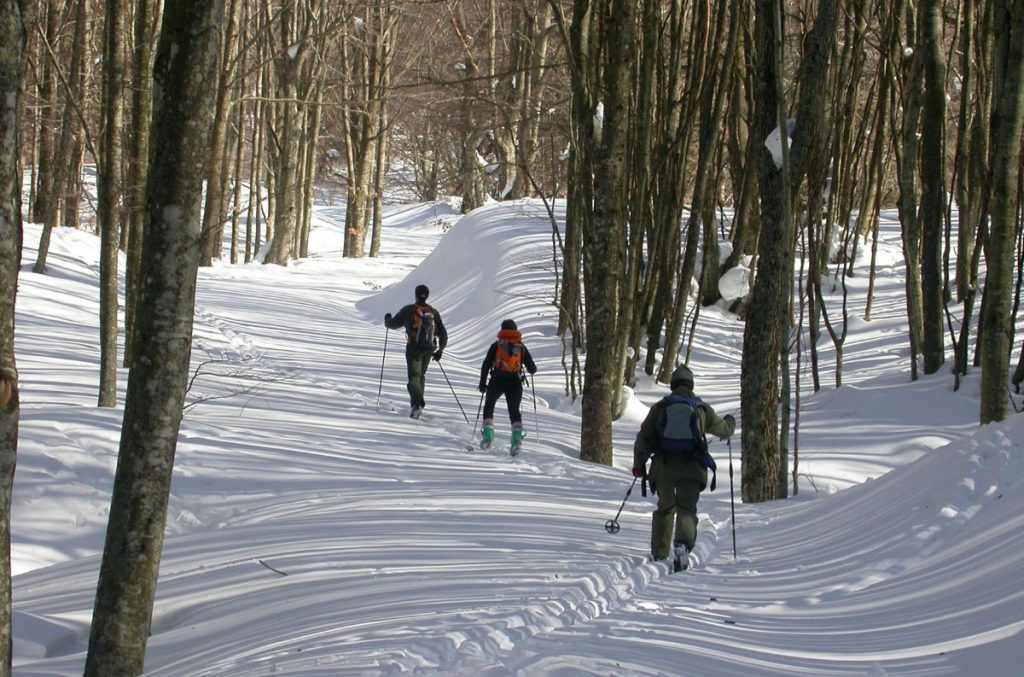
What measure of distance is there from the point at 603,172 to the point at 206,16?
287 inches

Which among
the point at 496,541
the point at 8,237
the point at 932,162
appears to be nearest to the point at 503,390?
the point at 496,541

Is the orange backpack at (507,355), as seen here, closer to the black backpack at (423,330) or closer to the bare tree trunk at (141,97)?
the black backpack at (423,330)

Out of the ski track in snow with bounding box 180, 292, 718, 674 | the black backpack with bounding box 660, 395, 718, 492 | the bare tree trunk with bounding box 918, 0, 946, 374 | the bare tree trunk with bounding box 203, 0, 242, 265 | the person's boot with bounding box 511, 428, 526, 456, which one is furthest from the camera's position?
the bare tree trunk with bounding box 203, 0, 242, 265

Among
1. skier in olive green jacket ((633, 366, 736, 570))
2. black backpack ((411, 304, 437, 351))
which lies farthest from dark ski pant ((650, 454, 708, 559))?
black backpack ((411, 304, 437, 351))

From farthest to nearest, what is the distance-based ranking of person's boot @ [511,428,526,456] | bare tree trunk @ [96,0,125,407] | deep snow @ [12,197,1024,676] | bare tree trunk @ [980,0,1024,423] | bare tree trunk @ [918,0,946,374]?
bare tree trunk @ [918,0,946,374]
person's boot @ [511,428,526,456]
bare tree trunk @ [96,0,125,407]
bare tree trunk @ [980,0,1024,423]
deep snow @ [12,197,1024,676]

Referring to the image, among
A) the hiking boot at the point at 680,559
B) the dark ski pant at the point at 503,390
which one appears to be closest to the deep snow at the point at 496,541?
the hiking boot at the point at 680,559

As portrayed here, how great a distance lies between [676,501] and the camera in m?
7.90

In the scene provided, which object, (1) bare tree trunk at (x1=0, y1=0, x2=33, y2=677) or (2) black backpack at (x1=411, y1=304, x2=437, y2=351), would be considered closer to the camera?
(1) bare tree trunk at (x1=0, y1=0, x2=33, y2=677)

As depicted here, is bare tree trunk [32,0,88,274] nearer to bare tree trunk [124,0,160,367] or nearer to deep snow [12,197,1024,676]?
bare tree trunk [124,0,160,367]

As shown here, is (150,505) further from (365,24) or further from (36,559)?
(365,24)

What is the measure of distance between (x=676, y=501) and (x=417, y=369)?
7038mm

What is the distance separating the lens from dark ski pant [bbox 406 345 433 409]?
14.3m

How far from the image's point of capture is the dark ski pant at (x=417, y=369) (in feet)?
46.9

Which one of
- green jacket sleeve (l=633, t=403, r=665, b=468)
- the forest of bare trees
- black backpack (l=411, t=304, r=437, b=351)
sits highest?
the forest of bare trees
